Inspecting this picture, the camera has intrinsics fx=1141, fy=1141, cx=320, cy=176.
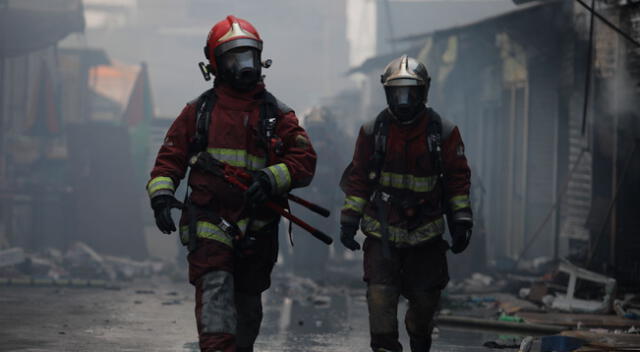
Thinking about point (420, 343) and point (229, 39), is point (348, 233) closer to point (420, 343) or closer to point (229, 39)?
point (420, 343)

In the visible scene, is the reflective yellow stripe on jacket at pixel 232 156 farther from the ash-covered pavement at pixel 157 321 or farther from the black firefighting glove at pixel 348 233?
the ash-covered pavement at pixel 157 321

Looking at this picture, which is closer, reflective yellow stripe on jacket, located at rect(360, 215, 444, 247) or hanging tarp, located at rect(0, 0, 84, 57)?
reflective yellow stripe on jacket, located at rect(360, 215, 444, 247)

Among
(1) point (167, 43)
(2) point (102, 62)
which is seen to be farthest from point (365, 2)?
(1) point (167, 43)

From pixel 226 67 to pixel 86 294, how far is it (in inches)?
275

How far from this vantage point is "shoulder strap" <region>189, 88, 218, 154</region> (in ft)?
19.0

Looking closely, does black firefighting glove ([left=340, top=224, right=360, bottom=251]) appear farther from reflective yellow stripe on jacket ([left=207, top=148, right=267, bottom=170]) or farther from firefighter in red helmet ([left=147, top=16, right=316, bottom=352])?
reflective yellow stripe on jacket ([left=207, top=148, right=267, bottom=170])

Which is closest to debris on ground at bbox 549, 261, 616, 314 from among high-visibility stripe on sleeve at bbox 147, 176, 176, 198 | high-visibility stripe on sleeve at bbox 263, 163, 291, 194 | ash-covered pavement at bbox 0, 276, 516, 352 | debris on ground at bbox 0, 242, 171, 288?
ash-covered pavement at bbox 0, 276, 516, 352

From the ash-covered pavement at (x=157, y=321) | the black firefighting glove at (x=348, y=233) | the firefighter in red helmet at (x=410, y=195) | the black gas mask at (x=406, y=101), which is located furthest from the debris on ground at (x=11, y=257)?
the black gas mask at (x=406, y=101)

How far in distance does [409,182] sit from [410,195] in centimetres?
8

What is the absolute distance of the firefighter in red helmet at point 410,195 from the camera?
22.4 ft

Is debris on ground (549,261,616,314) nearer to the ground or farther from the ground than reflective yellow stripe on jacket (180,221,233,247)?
nearer to the ground

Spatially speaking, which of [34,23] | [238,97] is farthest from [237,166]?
[34,23]

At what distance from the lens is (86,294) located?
12266 mm

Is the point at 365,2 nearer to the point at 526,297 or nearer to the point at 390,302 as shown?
the point at 526,297
